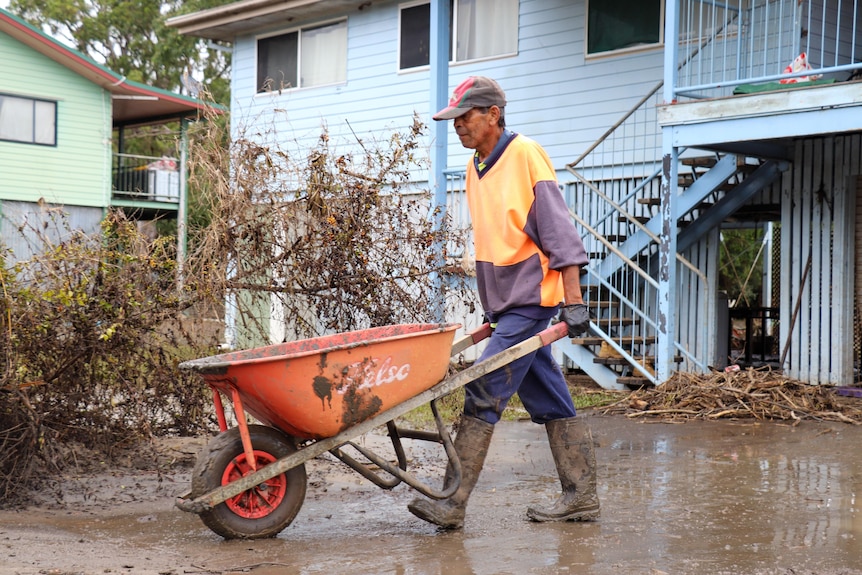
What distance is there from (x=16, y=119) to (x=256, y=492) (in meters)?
21.5

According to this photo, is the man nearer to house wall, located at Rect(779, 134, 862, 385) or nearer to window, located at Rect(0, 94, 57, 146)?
house wall, located at Rect(779, 134, 862, 385)

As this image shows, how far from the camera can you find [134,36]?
126ft

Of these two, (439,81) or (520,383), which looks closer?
(520,383)

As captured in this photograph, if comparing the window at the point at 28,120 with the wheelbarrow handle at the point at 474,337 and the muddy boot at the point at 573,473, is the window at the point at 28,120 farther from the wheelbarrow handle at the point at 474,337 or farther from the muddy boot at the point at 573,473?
the muddy boot at the point at 573,473

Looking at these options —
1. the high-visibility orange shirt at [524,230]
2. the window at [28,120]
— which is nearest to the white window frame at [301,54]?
the window at [28,120]

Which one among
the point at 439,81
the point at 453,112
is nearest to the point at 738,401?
the point at 453,112

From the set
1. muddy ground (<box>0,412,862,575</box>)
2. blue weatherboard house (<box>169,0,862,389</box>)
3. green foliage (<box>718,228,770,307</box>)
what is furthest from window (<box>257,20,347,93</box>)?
muddy ground (<box>0,412,862,575</box>)

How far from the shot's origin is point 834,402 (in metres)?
9.52

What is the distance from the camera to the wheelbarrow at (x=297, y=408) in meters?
4.31

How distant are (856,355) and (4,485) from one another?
390 inches

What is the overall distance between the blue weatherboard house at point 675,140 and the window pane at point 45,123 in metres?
11.0

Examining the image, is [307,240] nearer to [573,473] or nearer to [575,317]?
[575,317]

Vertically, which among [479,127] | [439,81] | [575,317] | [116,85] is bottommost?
[575,317]

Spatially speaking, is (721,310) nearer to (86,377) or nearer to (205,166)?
(205,166)
